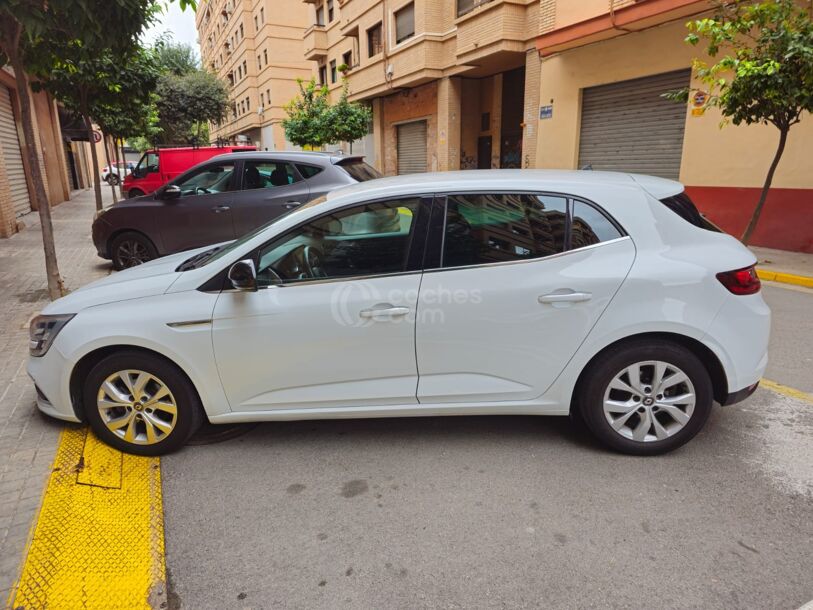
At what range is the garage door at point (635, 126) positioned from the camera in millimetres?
11594

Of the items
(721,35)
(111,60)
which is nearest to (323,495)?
(721,35)

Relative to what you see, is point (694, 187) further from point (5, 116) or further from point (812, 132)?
point (5, 116)

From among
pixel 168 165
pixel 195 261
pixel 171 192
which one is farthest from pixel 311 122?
pixel 195 261

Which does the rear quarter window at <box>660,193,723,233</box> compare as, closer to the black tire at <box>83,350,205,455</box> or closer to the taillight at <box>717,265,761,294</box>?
the taillight at <box>717,265,761,294</box>

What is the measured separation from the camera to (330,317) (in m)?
3.06

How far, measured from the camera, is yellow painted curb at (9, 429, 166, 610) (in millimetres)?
2238

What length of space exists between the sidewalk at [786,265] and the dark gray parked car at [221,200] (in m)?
6.18

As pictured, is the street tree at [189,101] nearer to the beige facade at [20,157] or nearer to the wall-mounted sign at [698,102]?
the beige facade at [20,157]

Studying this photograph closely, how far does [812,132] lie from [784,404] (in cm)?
744

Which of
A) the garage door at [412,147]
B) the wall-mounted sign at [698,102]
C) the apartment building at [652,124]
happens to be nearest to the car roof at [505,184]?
the apartment building at [652,124]

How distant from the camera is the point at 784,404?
3906mm

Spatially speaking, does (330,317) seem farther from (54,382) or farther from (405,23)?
(405,23)

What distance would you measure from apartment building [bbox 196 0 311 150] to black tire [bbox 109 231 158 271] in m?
34.0

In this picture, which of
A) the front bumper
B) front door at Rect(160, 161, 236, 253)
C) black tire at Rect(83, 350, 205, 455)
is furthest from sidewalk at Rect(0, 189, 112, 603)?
front door at Rect(160, 161, 236, 253)
